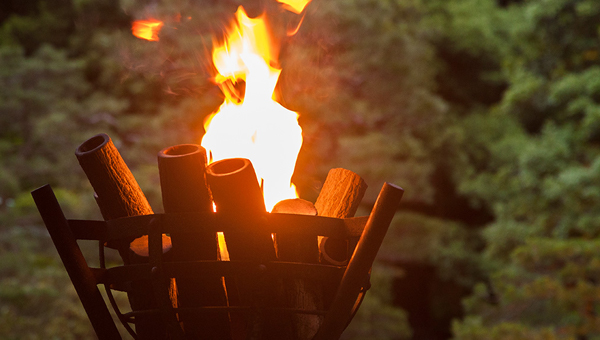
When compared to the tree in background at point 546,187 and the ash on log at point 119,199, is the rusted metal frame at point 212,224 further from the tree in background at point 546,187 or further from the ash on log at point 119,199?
the tree in background at point 546,187

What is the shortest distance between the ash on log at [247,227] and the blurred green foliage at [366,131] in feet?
10.2

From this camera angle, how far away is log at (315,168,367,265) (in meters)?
1.22

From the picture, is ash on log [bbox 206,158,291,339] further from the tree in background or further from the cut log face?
the tree in background

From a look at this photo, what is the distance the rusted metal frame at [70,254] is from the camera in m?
1.12

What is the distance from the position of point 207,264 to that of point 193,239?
91mm

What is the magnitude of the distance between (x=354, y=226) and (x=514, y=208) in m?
6.89

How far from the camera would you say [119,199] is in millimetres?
1173

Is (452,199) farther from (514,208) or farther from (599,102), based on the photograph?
(599,102)

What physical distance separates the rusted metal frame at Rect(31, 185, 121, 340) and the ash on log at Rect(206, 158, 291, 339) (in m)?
0.31

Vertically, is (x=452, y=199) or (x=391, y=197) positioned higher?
(x=391, y=197)

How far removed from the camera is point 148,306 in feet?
3.79

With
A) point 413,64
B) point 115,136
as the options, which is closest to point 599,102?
point 413,64

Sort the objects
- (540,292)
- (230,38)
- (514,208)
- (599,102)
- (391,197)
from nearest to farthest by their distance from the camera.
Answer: (391,197) → (230,38) → (540,292) → (599,102) → (514,208)

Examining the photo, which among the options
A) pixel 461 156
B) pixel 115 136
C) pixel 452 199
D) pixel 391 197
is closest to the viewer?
pixel 391 197
